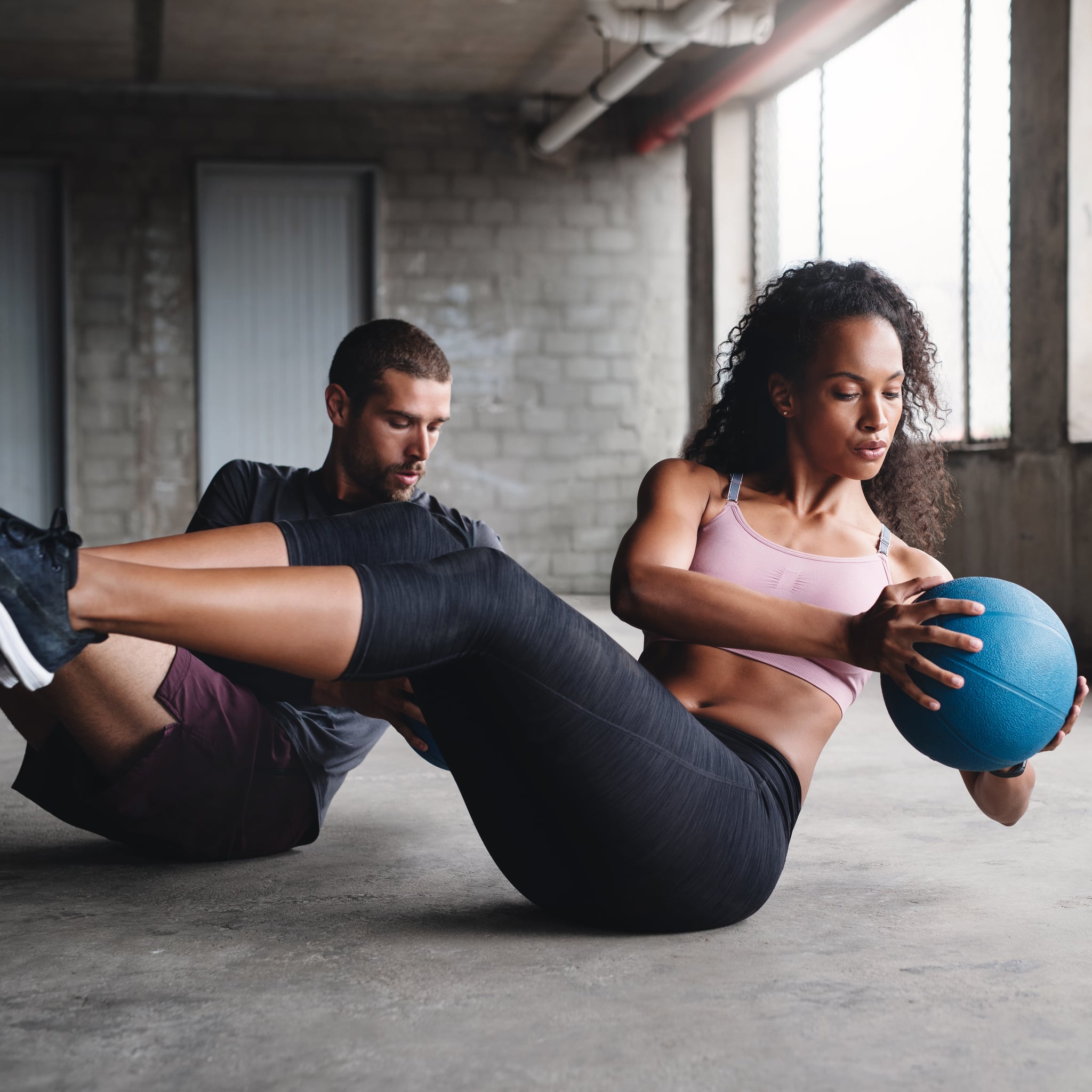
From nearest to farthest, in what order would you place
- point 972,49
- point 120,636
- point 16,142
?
point 120,636
point 972,49
point 16,142

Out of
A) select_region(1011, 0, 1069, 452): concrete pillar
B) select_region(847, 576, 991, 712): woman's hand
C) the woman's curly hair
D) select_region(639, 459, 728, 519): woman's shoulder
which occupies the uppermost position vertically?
select_region(1011, 0, 1069, 452): concrete pillar

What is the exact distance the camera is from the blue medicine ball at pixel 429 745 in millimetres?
1936

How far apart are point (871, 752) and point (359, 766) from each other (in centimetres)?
145

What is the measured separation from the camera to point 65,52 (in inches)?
334

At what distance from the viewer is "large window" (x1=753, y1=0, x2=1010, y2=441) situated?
21.2 ft

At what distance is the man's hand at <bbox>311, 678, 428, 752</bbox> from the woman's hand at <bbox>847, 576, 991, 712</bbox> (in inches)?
25.5

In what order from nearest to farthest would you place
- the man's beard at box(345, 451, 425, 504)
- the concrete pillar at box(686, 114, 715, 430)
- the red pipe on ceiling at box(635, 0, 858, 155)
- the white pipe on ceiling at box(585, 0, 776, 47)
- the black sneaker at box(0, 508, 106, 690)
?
the black sneaker at box(0, 508, 106, 690) < the man's beard at box(345, 451, 425, 504) < the white pipe on ceiling at box(585, 0, 776, 47) < the red pipe on ceiling at box(635, 0, 858, 155) < the concrete pillar at box(686, 114, 715, 430)

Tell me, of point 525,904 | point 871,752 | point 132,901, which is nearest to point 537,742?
point 525,904

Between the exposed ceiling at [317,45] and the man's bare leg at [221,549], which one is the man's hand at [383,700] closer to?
the man's bare leg at [221,549]

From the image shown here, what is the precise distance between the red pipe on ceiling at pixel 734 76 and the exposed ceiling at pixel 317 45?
0.34 m

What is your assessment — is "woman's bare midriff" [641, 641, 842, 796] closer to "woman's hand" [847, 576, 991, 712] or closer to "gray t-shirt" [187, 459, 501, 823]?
"woman's hand" [847, 576, 991, 712]

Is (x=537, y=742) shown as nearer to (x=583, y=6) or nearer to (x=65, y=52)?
(x=583, y=6)

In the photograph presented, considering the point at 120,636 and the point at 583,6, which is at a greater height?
the point at 583,6

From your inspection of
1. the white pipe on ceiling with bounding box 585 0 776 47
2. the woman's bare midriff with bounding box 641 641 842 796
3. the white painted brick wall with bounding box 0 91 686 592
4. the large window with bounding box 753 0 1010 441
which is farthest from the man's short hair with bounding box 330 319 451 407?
the white painted brick wall with bounding box 0 91 686 592
